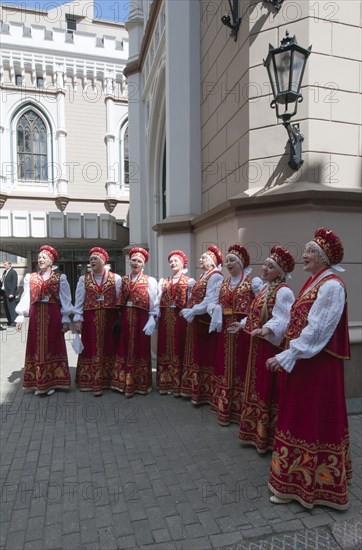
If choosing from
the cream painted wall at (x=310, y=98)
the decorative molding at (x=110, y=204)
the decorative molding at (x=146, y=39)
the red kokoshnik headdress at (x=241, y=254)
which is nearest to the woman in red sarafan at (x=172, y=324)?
the red kokoshnik headdress at (x=241, y=254)

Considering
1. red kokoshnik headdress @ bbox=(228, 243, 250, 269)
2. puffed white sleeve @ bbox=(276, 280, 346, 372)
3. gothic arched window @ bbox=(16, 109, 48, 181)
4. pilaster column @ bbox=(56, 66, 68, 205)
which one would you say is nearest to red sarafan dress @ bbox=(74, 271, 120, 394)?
red kokoshnik headdress @ bbox=(228, 243, 250, 269)

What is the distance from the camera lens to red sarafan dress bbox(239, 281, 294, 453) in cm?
341

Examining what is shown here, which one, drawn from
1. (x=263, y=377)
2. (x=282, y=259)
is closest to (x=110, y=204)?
(x=282, y=259)

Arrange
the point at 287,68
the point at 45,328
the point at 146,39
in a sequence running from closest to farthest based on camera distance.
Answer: the point at 287,68 < the point at 45,328 < the point at 146,39

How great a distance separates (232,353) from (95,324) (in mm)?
2156

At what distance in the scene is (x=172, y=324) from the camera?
5.32m

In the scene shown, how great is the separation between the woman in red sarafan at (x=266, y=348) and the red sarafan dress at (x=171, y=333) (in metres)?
1.58

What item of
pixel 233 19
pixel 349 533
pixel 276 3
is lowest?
pixel 349 533

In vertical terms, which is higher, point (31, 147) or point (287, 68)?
point (31, 147)

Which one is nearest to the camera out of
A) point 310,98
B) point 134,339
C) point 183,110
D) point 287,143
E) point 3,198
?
point 310,98

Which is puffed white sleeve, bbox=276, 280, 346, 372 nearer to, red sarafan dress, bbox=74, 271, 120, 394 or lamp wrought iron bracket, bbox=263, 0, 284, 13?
red sarafan dress, bbox=74, 271, 120, 394

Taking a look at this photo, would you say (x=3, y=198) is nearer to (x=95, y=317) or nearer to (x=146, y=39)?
(x=146, y=39)

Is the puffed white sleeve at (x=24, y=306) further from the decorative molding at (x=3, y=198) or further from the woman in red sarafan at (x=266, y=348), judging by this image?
the decorative molding at (x=3, y=198)

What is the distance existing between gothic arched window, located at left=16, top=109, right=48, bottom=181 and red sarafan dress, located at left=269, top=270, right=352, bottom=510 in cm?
1667
